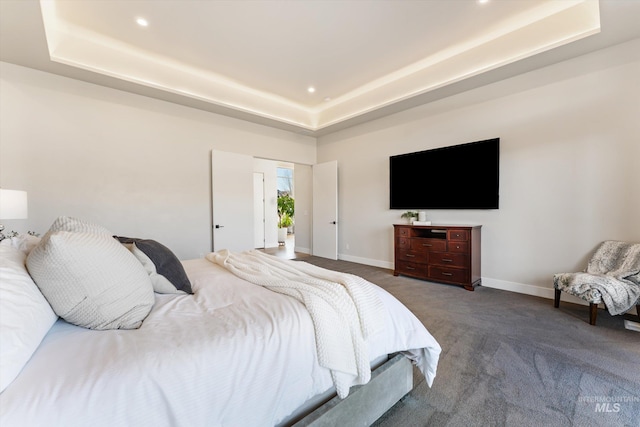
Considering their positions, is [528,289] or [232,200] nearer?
[528,289]

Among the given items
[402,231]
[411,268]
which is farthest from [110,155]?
[411,268]

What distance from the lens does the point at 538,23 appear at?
3064mm

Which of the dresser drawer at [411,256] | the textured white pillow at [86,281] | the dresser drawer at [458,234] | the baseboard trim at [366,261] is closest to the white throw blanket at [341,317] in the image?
the textured white pillow at [86,281]

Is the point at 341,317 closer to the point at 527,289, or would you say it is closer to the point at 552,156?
the point at 527,289

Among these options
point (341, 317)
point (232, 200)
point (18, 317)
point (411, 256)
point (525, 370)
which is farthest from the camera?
point (232, 200)

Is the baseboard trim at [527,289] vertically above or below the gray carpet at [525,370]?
above

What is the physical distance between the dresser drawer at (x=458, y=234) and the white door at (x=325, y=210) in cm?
250

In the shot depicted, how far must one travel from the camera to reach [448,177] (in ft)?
14.0

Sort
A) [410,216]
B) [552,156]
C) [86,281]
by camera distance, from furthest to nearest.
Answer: [410,216]
[552,156]
[86,281]

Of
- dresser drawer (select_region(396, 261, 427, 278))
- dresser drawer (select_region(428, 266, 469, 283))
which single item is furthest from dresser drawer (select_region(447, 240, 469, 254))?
dresser drawer (select_region(396, 261, 427, 278))

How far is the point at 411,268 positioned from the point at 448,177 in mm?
1598

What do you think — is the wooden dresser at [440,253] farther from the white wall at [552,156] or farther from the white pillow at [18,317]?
the white pillow at [18,317]

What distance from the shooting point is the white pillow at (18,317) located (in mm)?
727

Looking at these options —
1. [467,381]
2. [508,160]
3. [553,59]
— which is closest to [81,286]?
[467,381]
